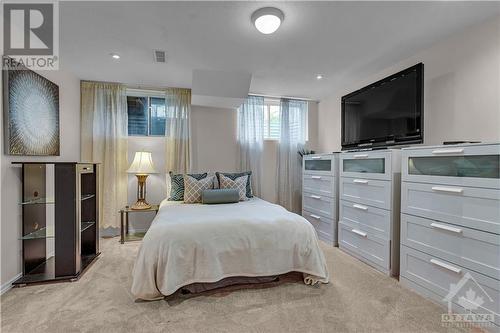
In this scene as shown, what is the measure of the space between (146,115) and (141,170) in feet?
3.31

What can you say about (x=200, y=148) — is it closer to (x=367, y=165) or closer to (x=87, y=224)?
(x=87, y=224)

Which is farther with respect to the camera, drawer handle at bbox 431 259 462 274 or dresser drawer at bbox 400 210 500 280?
drawer handle at bbox 431 259 462 274

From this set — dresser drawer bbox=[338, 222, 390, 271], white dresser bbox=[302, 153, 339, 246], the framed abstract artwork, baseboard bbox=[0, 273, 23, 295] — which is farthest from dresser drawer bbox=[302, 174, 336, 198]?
baseboard bbox=[0, 273, 23, 295]

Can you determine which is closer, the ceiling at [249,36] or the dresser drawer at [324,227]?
the ceiling at [249,36]

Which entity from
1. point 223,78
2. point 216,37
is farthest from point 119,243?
point 216,37

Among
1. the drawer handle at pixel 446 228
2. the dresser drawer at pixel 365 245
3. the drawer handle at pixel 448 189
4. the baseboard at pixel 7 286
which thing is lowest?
the baseboard at pixel 7 286

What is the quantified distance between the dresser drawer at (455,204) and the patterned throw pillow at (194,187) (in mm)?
2286

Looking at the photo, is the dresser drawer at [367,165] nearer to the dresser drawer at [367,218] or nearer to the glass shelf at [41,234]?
the dresser drawer at [367,218]

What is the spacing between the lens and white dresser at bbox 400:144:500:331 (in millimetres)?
1622

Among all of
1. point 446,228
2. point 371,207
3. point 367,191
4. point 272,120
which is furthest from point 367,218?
point 272,120

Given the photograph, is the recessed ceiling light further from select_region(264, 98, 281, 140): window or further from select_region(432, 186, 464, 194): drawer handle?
select_region(264, 98, 281, 140): window

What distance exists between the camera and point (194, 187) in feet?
10.6

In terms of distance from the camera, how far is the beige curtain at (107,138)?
360 centimetres

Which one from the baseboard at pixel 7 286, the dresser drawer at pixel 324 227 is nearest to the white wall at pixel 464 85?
the dresser drawer at pixel 324 227
